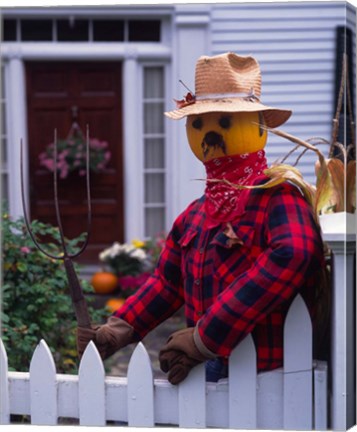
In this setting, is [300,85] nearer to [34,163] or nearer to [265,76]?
[265,76]

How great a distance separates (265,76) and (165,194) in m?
1.30

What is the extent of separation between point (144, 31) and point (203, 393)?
11.6 ft

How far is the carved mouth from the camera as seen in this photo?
1966 millimetres

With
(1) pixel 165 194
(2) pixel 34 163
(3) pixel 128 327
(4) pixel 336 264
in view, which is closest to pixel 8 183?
(2) pixel 34 163

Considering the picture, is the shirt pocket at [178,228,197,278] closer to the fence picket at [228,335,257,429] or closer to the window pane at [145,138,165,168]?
the fence picket at [228,335,257,429]

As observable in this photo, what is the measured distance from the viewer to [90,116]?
5223 millimetres

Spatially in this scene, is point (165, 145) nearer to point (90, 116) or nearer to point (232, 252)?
point (90, 116)

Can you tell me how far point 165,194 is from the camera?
505 cm

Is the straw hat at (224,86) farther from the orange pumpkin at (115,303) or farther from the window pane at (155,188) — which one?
the window pane at (155,188)

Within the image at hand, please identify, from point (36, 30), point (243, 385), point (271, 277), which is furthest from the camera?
point (36, 30)

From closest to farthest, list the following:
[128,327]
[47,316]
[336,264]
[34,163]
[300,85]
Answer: [336,264] → [128,327] → [47,316] → [300,85] → [34,163]

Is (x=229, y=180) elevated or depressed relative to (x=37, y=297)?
elevated

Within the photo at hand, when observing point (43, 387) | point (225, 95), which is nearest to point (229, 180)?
point (225, 95)

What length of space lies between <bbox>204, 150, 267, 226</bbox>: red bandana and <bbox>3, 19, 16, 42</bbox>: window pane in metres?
3.26
